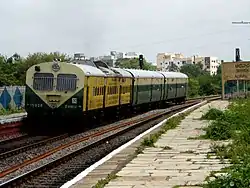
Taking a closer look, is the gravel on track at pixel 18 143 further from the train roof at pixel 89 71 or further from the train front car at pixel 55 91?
the train roof at pixel 89 71

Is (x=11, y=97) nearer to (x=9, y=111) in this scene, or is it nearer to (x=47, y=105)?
(x=9, y=111)

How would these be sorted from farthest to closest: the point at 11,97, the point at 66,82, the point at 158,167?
the point at 11,97 < the point at 66,82 < the point at 158,167

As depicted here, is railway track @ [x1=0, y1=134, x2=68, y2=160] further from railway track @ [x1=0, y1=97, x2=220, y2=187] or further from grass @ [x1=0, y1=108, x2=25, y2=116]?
grass @ [x1=0, y1=108, x2=25, y2=116]

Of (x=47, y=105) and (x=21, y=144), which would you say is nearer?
(x=21, y=144)

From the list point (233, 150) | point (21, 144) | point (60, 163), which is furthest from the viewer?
point (21, 144)

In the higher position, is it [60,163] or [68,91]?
[68,91]

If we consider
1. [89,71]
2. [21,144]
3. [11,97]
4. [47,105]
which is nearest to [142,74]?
[11,97]

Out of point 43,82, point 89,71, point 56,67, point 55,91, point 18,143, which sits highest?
point 56,67

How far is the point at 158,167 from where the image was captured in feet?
36.6

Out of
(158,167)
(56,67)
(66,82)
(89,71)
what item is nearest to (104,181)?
(158,167)

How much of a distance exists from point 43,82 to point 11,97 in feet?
39.5

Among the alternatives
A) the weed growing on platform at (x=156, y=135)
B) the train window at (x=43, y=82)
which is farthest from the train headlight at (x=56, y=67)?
the weed growing on platform at (x=156, y=135)

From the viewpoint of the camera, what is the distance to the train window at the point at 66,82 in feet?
74.9

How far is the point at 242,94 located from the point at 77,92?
33.4m
